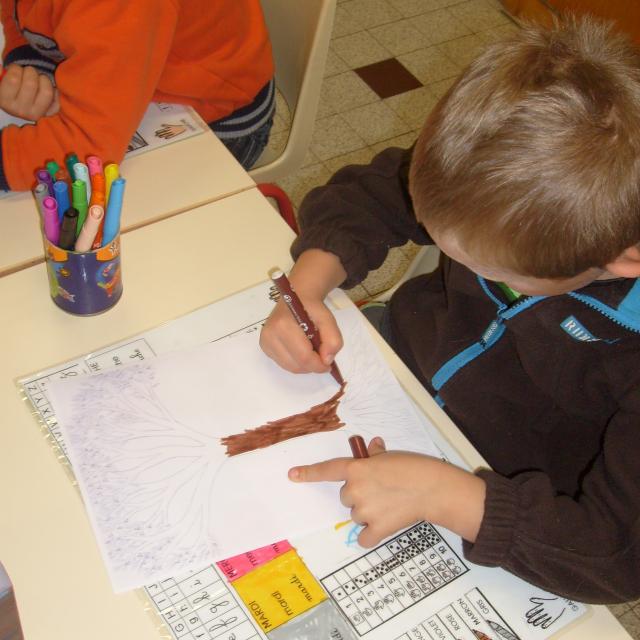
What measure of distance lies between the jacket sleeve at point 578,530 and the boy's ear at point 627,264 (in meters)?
0.15

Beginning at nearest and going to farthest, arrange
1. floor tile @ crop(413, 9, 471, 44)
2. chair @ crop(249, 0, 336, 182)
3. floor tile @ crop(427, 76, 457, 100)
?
1. chair @ crop(249, 0, 336, 182)
2. floor tile @ crop(427, 76, 457, 100)
3. floor tile @ crop(413, 9, 471, 44)

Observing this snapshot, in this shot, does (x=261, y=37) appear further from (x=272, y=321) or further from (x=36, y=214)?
(x=272, y=321)

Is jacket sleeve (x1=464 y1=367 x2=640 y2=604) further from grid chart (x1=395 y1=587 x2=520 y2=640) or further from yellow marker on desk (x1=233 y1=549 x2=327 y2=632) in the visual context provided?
yellow marker on desk (x1=233 y1=549 x2=327 y2=632)

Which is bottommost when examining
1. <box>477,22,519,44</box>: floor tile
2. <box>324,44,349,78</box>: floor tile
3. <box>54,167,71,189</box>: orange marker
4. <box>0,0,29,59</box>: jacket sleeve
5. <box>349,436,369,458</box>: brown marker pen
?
<box>324,44,349,78</box>: floor tile

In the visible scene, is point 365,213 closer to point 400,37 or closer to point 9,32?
point 9,32

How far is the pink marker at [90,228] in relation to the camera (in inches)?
30.7

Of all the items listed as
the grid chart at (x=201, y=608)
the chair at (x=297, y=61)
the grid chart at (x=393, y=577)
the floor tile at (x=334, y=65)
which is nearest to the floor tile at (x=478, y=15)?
the floor tile at (x=334, y=65)

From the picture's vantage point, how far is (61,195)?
2.62 ft

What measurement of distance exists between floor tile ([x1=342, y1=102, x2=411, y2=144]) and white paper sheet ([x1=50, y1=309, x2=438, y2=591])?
1517 millimetres

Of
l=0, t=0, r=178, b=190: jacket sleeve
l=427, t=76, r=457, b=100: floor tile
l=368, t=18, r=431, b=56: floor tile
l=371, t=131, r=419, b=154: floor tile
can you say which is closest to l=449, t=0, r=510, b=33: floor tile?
l=368, t=18, r=431, b=56: floor tile

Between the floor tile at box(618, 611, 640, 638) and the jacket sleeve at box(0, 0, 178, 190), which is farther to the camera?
the floor tile at box(618, 611, 640, 638)

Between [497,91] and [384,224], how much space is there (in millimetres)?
383

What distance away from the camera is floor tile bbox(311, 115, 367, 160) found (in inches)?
87.8

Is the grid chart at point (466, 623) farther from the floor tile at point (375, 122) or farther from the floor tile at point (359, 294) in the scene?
the floor tile at point (375, 122)
